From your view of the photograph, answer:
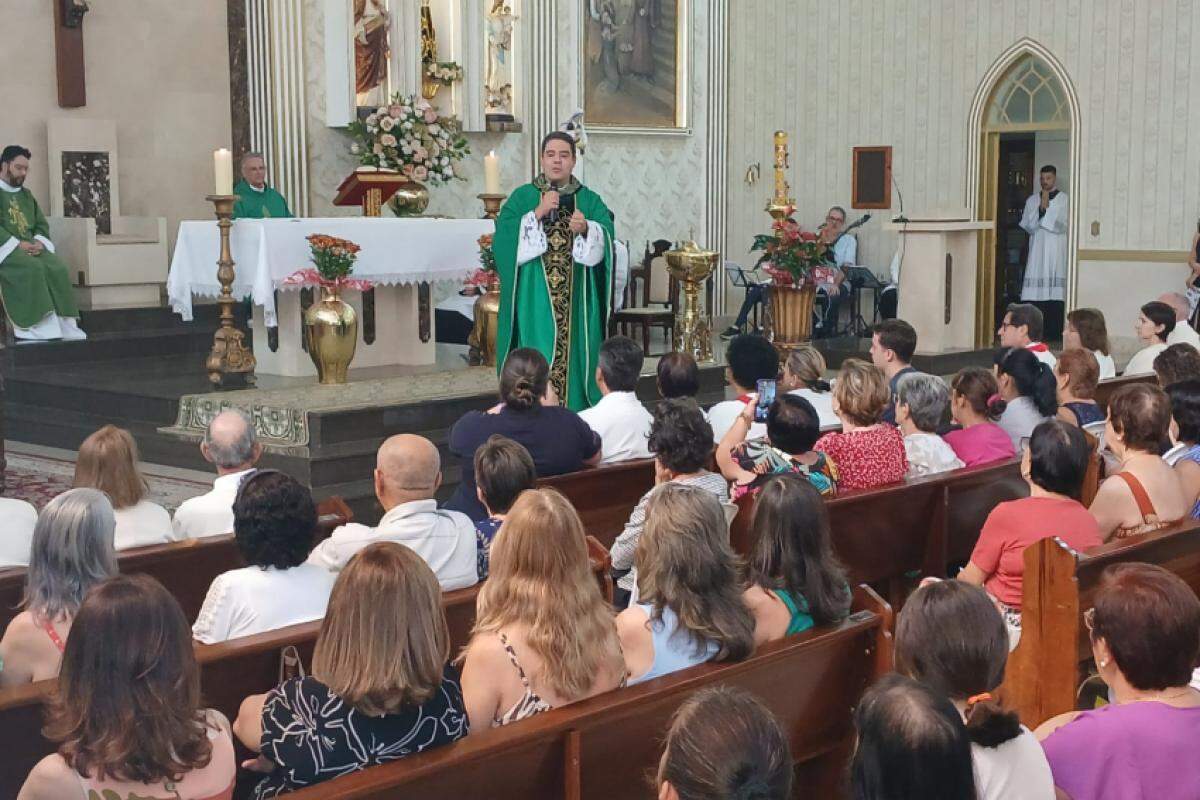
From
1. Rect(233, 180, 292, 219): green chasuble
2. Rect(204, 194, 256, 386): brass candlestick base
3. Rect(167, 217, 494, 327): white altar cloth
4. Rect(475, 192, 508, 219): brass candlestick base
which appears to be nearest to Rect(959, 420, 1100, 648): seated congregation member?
Rect(167, 217, 494, 327): white altar cloth

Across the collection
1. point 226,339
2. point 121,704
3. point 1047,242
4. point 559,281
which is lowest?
point 121,704

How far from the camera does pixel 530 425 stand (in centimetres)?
530

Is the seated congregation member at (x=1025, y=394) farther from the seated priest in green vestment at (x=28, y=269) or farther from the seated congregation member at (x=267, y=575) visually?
the seated priest in green vestment at (x=28, y=269)

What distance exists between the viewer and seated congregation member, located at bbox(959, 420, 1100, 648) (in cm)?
414

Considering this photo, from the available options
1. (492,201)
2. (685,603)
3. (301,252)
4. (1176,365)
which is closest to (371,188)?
(492,201)

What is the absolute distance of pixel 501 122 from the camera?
14039 millimetres

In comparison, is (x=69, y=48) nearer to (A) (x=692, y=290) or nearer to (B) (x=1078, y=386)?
(A) (x=692, y=290)

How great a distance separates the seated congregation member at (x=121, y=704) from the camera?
2.45 meters

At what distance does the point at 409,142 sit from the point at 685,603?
8.86m

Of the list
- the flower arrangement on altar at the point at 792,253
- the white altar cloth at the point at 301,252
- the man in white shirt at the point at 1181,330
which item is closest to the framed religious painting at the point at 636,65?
the flower arrangement on altar at the point at 792,253

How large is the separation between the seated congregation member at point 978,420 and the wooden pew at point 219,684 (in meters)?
2.49

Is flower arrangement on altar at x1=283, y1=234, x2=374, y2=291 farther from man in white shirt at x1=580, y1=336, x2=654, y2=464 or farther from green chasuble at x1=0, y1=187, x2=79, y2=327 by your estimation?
man in white shirt at x1=580, y1=336, x2=654, y2=464

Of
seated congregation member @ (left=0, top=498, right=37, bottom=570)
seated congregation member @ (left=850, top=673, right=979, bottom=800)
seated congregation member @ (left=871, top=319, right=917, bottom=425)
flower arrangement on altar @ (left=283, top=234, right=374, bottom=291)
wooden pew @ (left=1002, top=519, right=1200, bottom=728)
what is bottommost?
wooden pew @ (left=1002, top=519, right=1200, bottom=728)

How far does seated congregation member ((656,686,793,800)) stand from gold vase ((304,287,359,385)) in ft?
23.4
